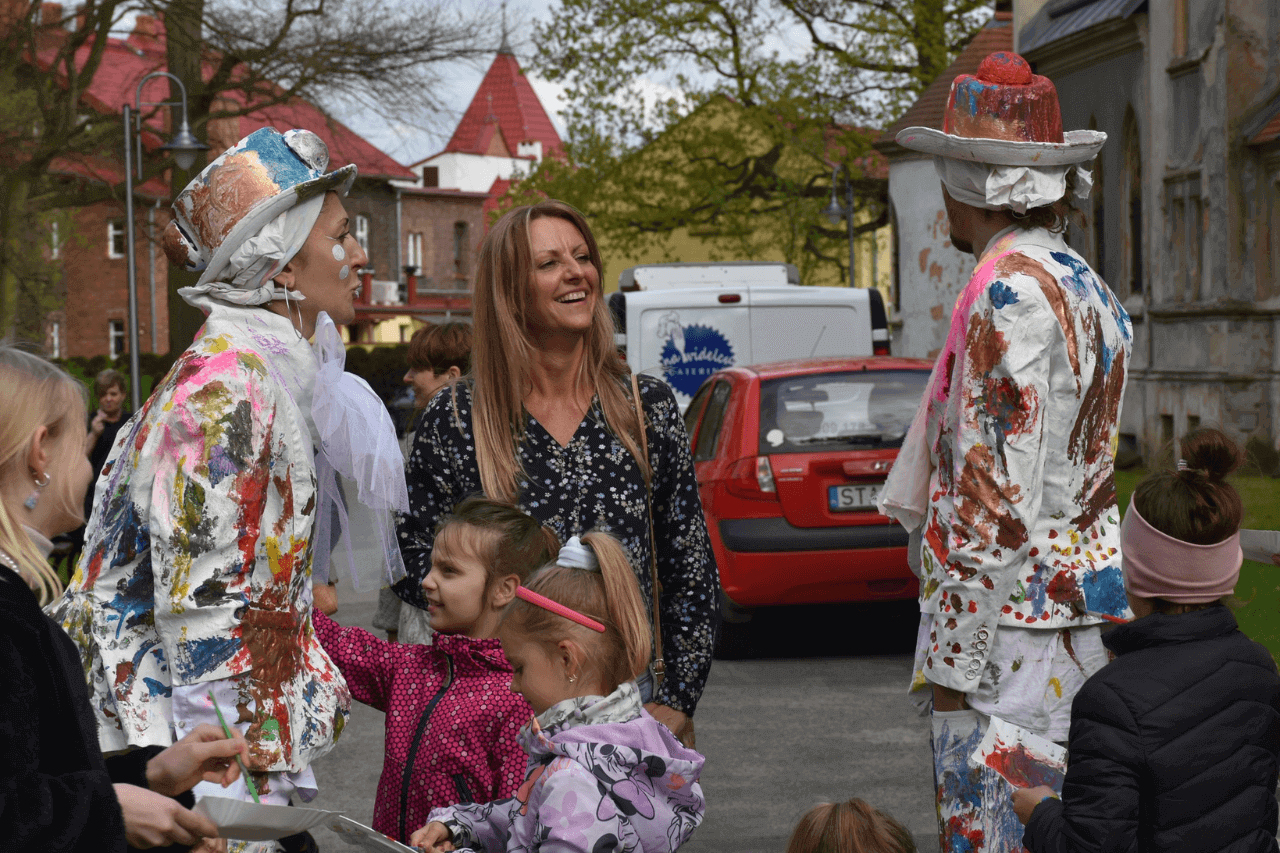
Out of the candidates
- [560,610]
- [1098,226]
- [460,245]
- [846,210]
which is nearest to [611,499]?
[560,610]

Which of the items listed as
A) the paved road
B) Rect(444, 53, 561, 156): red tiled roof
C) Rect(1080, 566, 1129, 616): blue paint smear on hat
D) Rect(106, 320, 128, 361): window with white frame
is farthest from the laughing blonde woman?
Rect(444, 53, 561, 156): red tiled roof

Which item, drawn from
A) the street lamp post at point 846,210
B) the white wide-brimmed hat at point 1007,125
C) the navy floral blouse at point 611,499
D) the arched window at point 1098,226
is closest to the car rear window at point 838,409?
the navy floral blouse at point 611,499

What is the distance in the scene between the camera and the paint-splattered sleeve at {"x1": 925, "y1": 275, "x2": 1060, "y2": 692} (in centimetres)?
286

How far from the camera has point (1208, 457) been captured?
2744 millimetres

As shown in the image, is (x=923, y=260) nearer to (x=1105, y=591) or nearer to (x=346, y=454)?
(x=1105, y=591)

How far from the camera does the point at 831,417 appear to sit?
839cm

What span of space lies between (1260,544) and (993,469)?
1.86 ft

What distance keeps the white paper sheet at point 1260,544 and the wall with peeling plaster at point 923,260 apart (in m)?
28.7

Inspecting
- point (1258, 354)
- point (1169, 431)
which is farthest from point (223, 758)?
point (1169, 431)

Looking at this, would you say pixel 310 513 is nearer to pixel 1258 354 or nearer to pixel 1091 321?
pixel 1091 321

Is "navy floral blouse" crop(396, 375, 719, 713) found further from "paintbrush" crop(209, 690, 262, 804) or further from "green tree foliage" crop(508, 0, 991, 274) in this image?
"green tree foliage" crop(508, 0, 991, 274)

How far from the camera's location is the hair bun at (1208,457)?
2734 millimetres

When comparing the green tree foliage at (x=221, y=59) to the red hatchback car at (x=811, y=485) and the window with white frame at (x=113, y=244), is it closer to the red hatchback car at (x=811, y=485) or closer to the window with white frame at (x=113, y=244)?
the red hatchback car at (x=811, y=485)

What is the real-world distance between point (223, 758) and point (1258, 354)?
19502 mm
